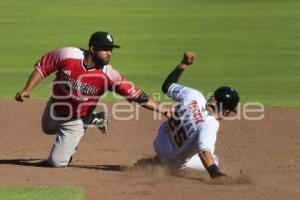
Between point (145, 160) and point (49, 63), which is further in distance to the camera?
point (145, 160)

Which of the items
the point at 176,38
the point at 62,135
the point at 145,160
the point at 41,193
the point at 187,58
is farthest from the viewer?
the point at 176,38

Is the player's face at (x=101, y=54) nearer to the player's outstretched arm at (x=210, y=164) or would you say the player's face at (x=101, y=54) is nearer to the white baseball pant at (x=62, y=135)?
the white baseball pant at (x=62, y=135)

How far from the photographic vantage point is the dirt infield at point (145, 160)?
28.8 feet

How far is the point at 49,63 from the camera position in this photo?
9.84 m

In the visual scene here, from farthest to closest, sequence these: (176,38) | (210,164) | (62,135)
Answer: (176,38)
(62,135)
(210,164)

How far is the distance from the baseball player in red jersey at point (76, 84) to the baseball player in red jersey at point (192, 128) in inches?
12.6

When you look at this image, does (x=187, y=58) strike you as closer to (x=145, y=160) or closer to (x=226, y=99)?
(x=226, y=99)

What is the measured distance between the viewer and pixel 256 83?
57.0ft

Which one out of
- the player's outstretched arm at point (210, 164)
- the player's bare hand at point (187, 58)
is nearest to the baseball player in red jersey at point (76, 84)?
the player's bare hand at point (187, 58)

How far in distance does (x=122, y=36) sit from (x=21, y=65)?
5932 millimetres

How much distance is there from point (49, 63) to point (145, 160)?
1534mm

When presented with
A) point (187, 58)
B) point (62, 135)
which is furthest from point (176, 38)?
point (187, 58)

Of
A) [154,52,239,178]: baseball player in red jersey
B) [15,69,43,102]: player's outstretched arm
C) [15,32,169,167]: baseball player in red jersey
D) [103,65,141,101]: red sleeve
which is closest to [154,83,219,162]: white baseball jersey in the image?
[154,52,239,178]: baseball player in red jersey

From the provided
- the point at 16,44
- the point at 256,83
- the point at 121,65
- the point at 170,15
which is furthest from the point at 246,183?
the point at 170,15
